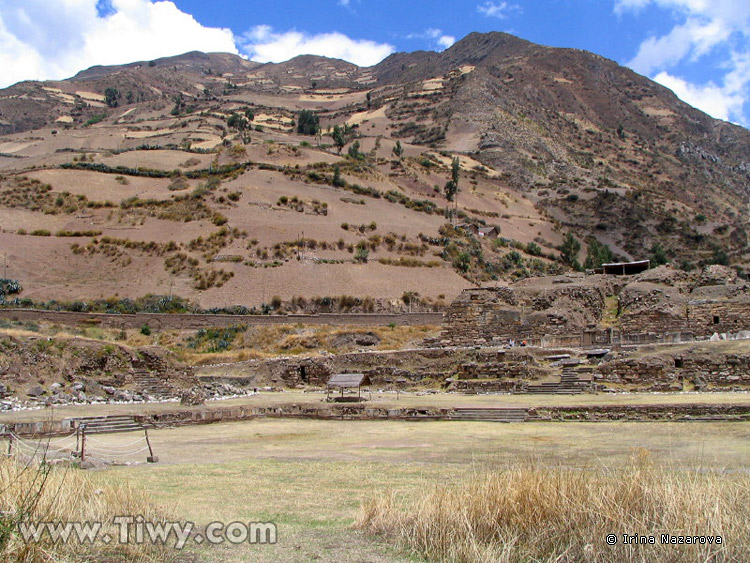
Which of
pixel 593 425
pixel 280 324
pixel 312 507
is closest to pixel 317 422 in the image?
pixel 593 425

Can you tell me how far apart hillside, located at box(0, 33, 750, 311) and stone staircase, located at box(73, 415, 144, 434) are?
132 feet

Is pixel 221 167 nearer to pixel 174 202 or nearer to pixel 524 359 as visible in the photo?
pixel 174 202

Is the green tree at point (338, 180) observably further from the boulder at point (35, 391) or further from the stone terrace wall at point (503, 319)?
the boulder at point (35, 391)

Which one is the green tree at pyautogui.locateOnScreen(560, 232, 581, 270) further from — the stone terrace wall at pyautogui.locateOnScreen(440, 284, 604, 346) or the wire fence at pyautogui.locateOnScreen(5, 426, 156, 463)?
the wire fence at pyautogui.locateOnScreen(5, 426, 156, 463)

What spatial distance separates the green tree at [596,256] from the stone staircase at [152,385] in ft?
203

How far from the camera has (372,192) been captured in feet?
310

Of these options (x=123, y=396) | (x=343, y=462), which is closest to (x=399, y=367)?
(x=123, y=396)

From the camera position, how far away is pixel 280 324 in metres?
52.4

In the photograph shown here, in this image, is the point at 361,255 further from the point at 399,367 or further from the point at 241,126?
the point at 241,126

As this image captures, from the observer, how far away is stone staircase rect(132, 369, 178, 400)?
1085 inches

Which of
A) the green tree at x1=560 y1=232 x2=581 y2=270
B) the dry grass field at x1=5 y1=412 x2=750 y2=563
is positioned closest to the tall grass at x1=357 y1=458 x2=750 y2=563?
the dry grass field at x1=5 y1=412 x2=750 y2=563

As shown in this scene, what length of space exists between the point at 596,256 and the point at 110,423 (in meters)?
78.1

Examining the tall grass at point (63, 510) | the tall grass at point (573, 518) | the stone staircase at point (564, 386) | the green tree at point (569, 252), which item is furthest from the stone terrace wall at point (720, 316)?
the green tree at point (569, 252)

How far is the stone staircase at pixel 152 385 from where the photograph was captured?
1085 inches
